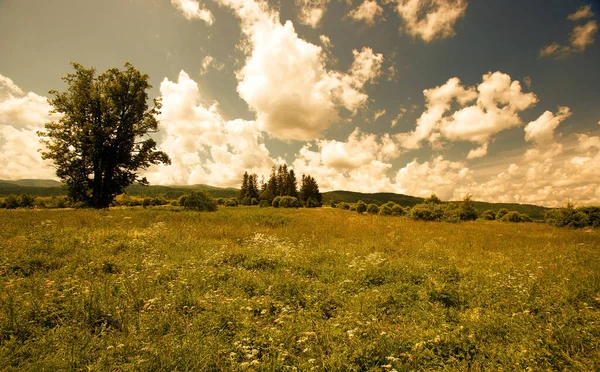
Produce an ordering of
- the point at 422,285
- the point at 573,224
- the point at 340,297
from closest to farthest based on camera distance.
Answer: the point at 340,297 → the point at 422,285 → the point at 573,224

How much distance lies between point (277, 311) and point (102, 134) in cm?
2341

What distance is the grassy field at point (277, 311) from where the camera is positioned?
331 centimetres

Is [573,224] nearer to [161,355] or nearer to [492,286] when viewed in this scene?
[492,286]

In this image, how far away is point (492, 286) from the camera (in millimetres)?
6117

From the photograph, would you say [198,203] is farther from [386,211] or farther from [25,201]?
[386,211]

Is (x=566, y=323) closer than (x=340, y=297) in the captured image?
Yes

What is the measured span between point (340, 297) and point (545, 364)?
11.1 feet

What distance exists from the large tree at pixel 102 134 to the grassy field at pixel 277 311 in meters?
14.5

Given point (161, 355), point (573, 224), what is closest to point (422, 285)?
point (161, 355)

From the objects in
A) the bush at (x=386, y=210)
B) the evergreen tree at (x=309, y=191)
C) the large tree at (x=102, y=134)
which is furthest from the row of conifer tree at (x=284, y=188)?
the large tree at (x=102, y=134)

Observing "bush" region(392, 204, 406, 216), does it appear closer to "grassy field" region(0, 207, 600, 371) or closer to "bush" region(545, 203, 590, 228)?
"bush" region(545, 203, 590, 228)

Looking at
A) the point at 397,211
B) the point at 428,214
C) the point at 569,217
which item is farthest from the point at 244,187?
the point at 569,217

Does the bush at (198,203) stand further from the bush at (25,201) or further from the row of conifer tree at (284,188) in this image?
the row of conifer tree at (284,188)

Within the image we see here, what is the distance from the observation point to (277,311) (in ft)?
15.6
